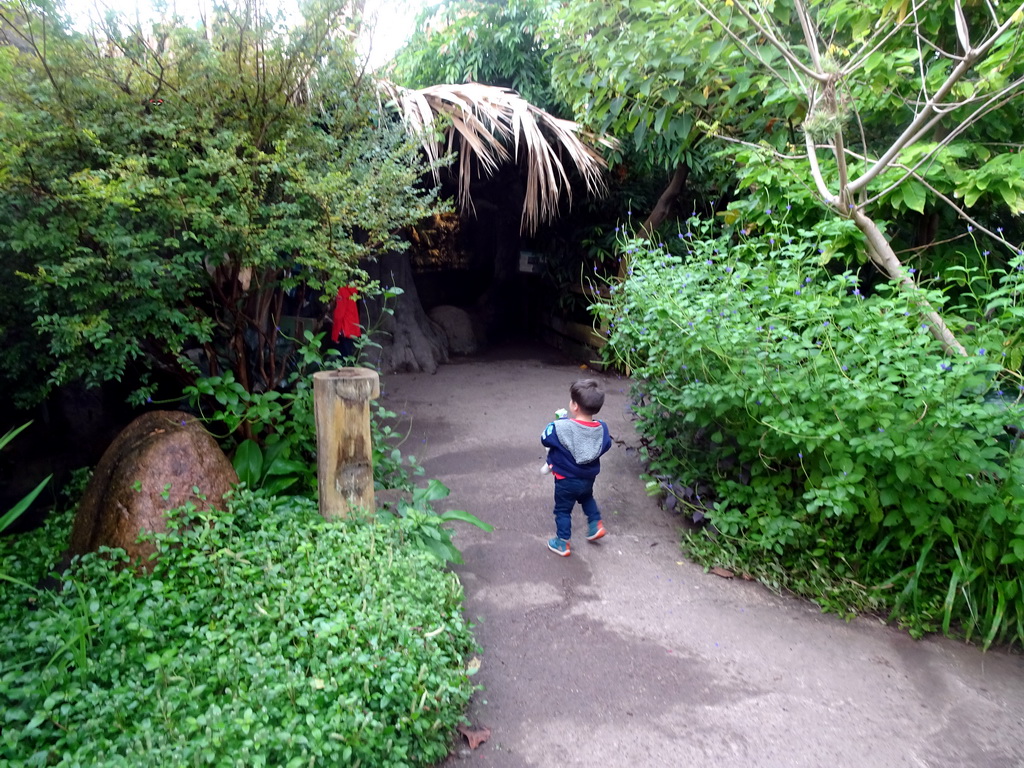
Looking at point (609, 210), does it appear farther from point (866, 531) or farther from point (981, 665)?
point (981, 665)

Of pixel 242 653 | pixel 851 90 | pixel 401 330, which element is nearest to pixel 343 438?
pixel 242 653

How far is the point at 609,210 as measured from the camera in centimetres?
980

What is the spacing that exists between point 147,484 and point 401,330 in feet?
20.0

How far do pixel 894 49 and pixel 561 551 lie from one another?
3.78 m

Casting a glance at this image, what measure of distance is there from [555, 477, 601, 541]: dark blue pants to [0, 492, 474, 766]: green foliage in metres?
0.99

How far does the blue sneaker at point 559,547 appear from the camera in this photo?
12.9 ft

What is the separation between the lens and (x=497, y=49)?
9227 millimetres

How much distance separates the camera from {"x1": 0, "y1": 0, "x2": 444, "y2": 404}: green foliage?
300 centimetres

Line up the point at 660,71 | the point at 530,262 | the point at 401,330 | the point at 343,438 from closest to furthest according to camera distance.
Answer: the point at 343,438 → the point at 660,71 → the point at 401,330 → the point at 530,262

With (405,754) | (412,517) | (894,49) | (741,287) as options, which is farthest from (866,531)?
(894,49)

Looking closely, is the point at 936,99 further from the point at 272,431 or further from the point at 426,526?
the point at 272,431

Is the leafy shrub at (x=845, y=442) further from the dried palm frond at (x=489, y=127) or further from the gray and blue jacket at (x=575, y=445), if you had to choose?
the dried palm frond at (x=489, y=127)

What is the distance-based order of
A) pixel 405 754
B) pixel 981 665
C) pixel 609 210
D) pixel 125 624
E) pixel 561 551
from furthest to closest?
pixel 609 210 < pixel 561 551 < pixel 981 665 < pixel 125 624 < pixel 405 754

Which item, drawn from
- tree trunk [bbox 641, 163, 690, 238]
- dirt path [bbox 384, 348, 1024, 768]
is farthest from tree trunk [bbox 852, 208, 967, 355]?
tree trunk [bbox 641, 163, 690, 238]
